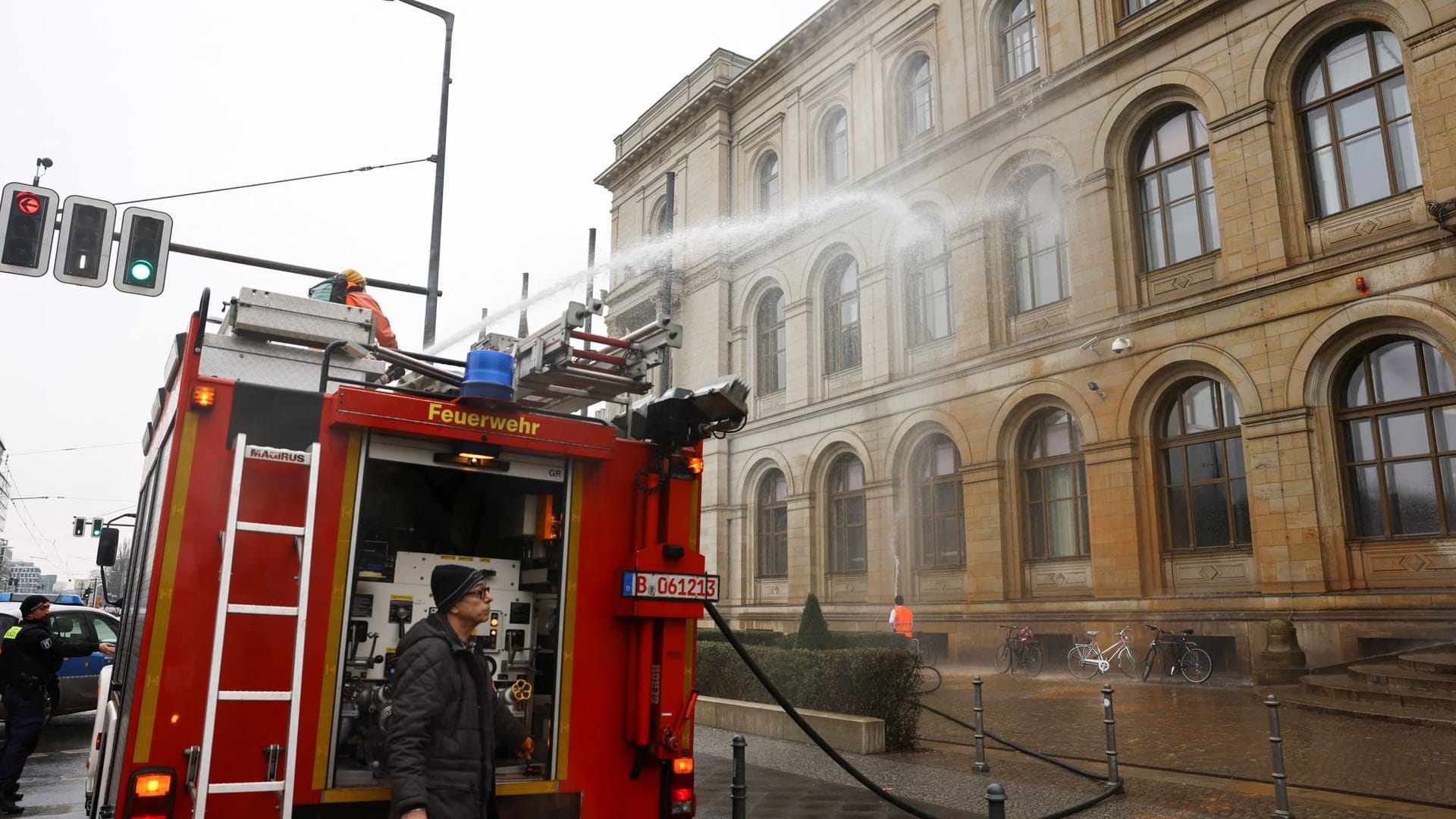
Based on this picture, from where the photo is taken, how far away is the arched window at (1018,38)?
2381 centimetres

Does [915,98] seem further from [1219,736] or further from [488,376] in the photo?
[488,376]

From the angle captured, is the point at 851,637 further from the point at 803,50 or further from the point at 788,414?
the point at 803,50

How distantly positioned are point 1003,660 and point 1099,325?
25.4ft

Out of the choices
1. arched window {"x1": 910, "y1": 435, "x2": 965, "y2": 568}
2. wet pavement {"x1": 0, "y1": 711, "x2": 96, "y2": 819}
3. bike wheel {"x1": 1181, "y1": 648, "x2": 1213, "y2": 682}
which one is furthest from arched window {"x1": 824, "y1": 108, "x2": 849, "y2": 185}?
wet pavement {"x1": 0, "y1": 711, "x2": 96, "y2": 819}

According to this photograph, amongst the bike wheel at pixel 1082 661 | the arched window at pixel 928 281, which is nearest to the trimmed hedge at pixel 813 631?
the bike wheel at pixel 1082 661

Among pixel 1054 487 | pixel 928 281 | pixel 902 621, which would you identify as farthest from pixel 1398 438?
pixel 928 281

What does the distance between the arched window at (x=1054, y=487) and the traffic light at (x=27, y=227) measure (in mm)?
19239

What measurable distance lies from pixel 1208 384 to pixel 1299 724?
9.16 m

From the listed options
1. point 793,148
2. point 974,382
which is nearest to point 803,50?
point 793,148

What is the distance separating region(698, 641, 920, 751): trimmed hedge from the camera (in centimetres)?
1104

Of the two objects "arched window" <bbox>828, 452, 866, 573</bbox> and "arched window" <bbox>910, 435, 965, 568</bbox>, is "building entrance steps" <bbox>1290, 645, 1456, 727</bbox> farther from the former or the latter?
"arched window" <bbox>828, 452, 866, 573</bbox>

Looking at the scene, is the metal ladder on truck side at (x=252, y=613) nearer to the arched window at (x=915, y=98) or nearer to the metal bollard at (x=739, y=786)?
the metal bollard at (x=739, y=786)

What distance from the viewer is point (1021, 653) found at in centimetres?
2067

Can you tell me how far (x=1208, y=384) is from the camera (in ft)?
63.6
